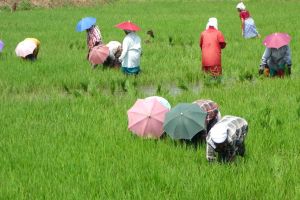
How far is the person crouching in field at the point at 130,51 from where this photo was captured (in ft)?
25.1

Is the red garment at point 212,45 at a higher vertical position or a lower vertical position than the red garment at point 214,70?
higher

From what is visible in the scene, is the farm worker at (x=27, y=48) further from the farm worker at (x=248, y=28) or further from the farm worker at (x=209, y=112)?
the farm worker at (x=209, y=112)

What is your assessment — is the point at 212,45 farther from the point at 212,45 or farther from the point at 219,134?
the point at 219,134

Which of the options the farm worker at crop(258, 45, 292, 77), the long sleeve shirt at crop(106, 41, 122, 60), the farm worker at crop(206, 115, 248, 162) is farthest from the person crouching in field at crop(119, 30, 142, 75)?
the farm worker at crop(206, 115, 248, 162)

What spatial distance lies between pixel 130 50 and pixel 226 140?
442cm

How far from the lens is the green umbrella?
3967 mm

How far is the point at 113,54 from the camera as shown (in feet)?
27.6

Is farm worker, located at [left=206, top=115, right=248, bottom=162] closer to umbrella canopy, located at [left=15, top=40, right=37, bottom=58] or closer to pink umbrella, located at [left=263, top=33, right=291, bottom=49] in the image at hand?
pink umbrella, located at [left=263, top=33, right=291, bottom=49]

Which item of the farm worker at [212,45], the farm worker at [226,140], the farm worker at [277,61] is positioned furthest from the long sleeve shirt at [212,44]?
the farm worker at [226,140]

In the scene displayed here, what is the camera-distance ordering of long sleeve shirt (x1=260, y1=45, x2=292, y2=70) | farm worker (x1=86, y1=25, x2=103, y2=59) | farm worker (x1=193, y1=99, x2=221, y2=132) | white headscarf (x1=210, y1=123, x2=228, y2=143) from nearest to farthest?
1. white headscarf (x1=210, y1=123, x2=228, y2=143)
2. farm worker (x1=193, y1=99, x2=221, y2=132)
3. long sleeve shirt (x1=260, y1=45, x2=292, y2=70)
4. farm worker (x1=86, y1=25, x2=103, y2=59)

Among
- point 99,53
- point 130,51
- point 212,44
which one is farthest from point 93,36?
point 212,44

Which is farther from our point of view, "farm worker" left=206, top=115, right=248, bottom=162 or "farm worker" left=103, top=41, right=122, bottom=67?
"farm worker" left=103, top=41, right=122, bottom=67

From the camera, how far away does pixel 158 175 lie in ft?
11.5

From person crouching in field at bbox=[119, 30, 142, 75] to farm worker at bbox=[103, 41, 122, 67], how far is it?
0.65 metres
